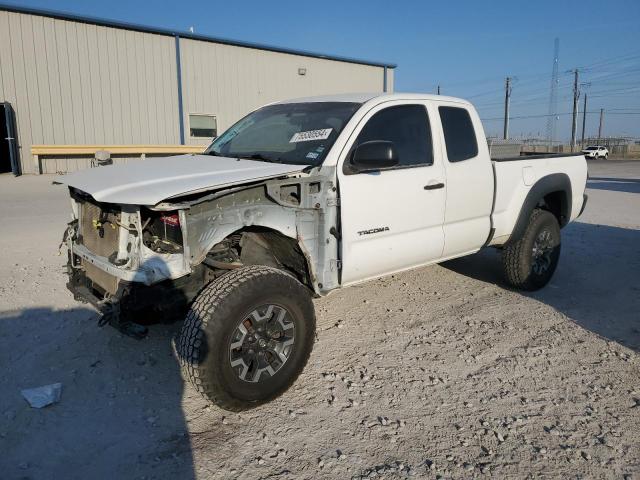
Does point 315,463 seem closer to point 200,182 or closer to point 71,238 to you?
Result: point 200,182

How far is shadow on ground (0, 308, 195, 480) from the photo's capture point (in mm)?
2748

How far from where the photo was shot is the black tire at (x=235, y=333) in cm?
297

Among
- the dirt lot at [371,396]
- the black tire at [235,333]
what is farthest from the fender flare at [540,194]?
the black tire at [235,333]

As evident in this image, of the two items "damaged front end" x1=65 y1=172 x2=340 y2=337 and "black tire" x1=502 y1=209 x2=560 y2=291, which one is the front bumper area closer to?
"damaged front end" x1=65 y1=172 x2=340 y2=337

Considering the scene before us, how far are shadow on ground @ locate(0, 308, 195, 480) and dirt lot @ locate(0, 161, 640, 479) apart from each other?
0.01m

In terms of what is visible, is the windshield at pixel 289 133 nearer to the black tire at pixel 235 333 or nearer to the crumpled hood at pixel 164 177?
the crumpled hood at pixel 164 177

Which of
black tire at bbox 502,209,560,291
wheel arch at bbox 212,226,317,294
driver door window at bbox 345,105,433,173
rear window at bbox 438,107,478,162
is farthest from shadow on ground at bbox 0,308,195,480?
black tire at bbox 502,209,560,291

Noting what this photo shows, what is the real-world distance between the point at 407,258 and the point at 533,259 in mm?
2023

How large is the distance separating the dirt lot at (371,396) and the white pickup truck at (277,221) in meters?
0.40

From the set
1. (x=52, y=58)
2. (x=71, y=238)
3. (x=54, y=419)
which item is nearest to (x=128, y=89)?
(x=52, y=58)

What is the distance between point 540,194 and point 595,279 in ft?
4.86

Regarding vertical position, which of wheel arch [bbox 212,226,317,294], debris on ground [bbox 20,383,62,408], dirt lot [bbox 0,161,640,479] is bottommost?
dirt lot [bbox 0,161,640,479]

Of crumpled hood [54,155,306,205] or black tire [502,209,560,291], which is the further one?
black tire [502,209,560,291]

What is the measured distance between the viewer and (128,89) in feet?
57.5
